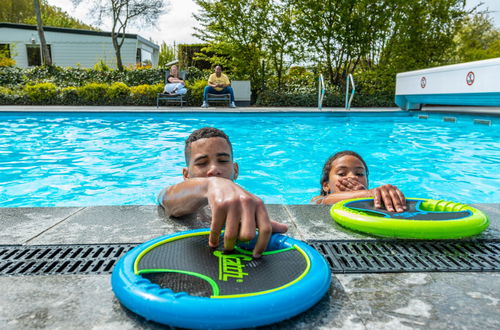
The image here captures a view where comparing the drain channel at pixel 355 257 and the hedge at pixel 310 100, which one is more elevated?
the hedge at pixel 310 100

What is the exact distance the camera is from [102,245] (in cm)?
179

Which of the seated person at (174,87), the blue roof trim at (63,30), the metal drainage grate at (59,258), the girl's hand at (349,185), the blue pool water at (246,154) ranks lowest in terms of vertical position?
the blue pool water at (246,154)

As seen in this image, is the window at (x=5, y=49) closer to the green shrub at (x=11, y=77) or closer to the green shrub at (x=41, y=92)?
the green shrub at (x=11, y=77)

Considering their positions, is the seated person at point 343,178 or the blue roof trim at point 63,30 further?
the blue roof trim at point 63,30

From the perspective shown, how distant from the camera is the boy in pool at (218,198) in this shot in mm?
1248

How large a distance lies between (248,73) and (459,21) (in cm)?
964

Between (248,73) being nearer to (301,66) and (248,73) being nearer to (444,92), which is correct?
(301,66)

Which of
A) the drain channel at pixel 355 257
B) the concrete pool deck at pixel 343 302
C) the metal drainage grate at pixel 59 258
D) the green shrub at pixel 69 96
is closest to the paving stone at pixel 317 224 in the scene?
the drain channel at pixel 355 257

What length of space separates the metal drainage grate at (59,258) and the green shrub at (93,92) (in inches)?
582

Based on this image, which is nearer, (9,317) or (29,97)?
(9,317)

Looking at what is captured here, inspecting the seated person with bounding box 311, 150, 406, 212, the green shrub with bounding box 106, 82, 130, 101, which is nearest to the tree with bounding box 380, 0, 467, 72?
the green shrub with bounding box 106, 82, 130, 101

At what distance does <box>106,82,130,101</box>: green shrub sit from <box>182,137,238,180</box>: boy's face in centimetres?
1391

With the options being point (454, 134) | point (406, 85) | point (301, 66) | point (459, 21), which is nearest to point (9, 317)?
point (454, 134)

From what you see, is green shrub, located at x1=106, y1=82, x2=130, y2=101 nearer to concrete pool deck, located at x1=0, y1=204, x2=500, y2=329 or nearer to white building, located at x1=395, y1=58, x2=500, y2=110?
white building, located at x1=395, y1=58, x2=500, y2=110
